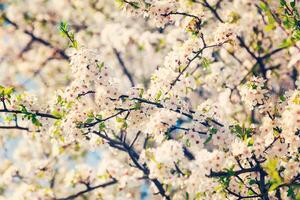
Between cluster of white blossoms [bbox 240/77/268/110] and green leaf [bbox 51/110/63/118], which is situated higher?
green leaf [bbox 51/110/63/118]

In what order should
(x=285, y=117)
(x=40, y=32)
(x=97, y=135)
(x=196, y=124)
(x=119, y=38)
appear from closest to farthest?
(x=285, y=117) < (x=196, y=124) < (x=97, y=135) < (x=119, y=38) < (x=40, y=32)

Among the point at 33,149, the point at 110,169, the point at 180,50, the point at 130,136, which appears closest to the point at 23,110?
the point at 180,50

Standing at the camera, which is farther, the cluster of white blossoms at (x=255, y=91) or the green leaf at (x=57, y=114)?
the green leaf at (x=57, y=114)

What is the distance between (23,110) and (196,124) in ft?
6.31

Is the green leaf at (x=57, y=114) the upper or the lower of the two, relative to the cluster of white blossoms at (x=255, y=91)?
upper

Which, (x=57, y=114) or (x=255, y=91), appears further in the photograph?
(x=57, y=114)

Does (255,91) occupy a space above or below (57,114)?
below

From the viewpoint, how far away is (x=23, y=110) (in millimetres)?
5031

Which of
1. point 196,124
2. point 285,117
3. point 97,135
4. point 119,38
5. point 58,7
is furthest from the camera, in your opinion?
point 58,7

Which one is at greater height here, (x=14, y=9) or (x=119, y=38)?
(x=14, y=9)

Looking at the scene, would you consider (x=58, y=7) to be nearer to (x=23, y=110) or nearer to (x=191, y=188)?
(x=23, y=110)

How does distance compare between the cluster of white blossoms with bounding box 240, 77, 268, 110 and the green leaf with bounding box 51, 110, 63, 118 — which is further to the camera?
the green leaf with bounding box 51, 110, 63, 118

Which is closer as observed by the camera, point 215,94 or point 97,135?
point 97,135

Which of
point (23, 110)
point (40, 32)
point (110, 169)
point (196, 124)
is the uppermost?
point (40, 32)
